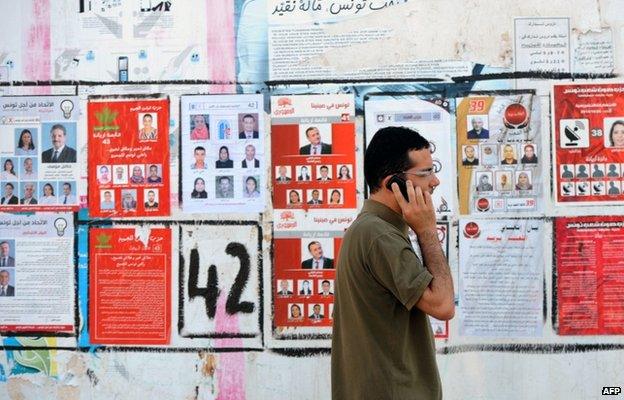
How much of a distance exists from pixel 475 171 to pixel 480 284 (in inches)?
25.9

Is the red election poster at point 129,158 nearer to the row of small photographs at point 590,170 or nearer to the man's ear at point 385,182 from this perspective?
the man's ear at point 385,182

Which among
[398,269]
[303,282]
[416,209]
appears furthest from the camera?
[303,282]

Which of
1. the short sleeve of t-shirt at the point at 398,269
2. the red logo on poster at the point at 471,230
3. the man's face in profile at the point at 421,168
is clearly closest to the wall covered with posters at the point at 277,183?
the red logo on poster at the point at 471,230

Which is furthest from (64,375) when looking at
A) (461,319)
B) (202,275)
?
(461,319)

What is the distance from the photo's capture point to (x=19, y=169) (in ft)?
14.7

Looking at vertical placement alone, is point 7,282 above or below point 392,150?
below

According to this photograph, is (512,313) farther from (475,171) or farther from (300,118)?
(300,118)

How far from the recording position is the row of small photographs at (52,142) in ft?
14.6

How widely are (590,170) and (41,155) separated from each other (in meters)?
3.29

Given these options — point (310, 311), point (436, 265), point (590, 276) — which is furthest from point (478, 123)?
point (436, 265)

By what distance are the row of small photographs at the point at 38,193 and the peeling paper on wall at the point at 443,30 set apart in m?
1.69

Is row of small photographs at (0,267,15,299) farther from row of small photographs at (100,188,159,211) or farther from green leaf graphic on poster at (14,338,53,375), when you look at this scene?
row of small photographs at (100,188,159,211)

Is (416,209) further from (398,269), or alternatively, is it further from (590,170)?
(590,170)

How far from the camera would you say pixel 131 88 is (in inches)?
175
